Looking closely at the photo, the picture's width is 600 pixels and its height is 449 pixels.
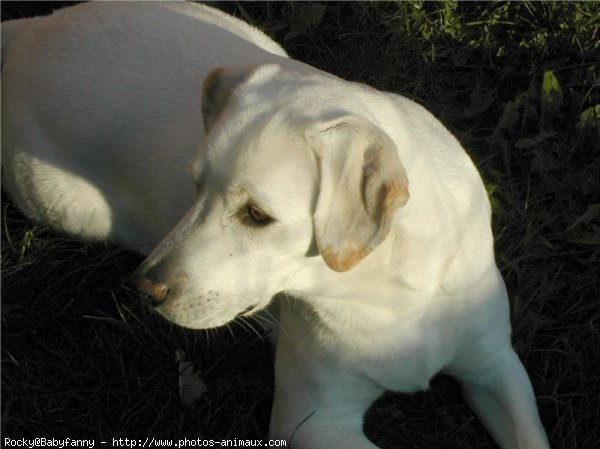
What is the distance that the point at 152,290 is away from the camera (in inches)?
107

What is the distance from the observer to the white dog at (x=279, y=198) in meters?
2.52

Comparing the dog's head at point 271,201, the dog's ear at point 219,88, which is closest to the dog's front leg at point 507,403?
the dog's head at point 271,201

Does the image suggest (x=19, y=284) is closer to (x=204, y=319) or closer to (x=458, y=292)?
(x=204, y=319)

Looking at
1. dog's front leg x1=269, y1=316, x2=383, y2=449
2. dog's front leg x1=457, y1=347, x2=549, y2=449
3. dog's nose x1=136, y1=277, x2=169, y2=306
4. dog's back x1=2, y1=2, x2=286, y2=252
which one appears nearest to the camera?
dog's nose x1=136, y1=277, x2=169, y2=306

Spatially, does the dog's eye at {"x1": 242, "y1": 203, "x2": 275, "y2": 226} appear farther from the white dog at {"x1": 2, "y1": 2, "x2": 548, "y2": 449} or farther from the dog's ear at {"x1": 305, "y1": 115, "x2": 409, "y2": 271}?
the dog's ear at {"x1": 305, "y1": 115, "x2": 409, "y2": 271}

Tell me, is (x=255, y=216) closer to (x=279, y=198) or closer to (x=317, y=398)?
(x=279, y=198)

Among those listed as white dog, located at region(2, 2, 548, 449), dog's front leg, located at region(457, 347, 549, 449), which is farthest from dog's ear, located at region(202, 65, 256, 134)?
dog's front leg, located at region(457, 347, 549, 449)

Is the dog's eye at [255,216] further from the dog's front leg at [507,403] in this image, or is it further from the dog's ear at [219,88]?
the dog's front leg at [507,403]

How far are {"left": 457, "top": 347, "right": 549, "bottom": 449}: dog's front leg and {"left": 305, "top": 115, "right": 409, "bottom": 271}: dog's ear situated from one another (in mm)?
1170

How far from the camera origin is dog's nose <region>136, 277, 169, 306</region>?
2715mm

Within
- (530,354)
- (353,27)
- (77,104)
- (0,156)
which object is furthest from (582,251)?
(0,156)

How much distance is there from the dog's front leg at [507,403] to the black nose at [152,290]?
1.34 meters

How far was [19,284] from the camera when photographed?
4.04 m

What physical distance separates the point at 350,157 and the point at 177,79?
4.51 feet
